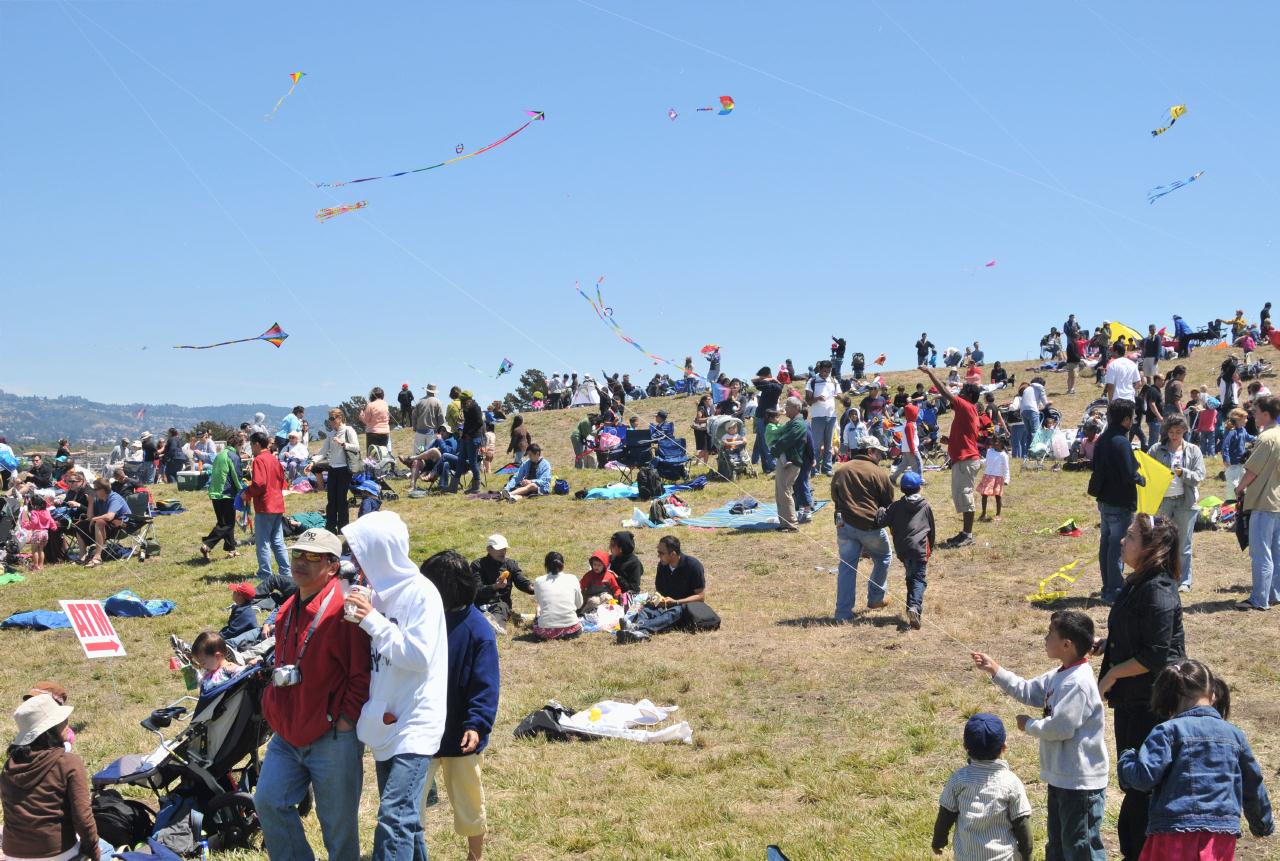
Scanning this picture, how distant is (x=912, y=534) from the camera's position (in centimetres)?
938

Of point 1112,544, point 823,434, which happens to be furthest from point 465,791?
point 823,434

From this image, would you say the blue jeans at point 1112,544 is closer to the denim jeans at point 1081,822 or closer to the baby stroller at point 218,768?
the denim jeans at point 1081,822

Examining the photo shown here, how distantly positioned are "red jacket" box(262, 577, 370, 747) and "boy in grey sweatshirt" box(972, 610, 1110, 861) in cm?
270

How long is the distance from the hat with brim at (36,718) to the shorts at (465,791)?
1735 millimetres

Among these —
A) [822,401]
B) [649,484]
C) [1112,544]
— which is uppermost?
[822,401]

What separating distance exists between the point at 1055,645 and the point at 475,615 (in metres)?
2.51

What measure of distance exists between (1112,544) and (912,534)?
5.89 feet

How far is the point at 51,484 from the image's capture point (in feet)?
68.5

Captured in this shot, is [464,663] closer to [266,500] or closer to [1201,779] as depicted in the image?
[1201,779]

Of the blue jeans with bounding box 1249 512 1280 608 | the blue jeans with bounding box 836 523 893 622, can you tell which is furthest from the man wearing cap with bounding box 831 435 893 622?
the blue jeans with bounding box 1249 512 1280 608

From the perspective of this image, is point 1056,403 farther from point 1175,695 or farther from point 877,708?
point 1175,695

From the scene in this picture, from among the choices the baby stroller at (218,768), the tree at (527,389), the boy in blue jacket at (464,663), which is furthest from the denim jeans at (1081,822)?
the tree at (527,389)

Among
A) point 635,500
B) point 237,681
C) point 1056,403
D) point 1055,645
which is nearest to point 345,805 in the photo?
point 237,681

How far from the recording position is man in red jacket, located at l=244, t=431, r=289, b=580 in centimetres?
1173
